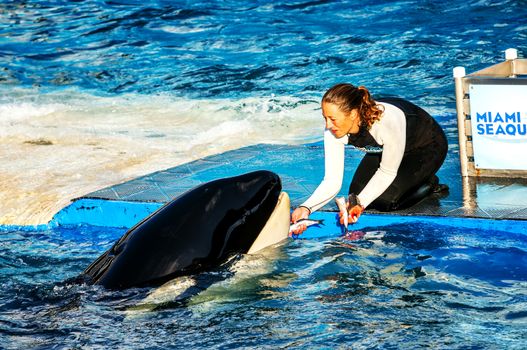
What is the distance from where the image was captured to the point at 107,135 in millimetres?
10711

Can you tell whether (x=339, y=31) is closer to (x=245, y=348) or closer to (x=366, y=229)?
(x=366, y=229)

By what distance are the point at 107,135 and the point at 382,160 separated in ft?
16.9

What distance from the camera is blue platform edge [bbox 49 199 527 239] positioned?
6449 mm

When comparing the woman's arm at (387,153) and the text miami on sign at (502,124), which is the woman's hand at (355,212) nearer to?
the woman's arm at (387,153)

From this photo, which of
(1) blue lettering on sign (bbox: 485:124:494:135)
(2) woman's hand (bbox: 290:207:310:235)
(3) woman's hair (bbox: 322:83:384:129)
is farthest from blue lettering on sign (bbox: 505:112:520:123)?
(2) woman's hand (bbox: 290:207:310:235)

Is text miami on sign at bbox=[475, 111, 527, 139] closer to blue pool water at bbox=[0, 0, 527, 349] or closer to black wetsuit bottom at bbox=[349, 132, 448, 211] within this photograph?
black wetsuit bottom at bbox=[349, 132, 448, 211]

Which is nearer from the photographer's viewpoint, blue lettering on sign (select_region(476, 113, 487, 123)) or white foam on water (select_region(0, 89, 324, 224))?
blue lettering on sign (select_region(476, 113, 487, 123))

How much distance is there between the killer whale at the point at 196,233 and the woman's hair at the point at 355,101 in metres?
0.65

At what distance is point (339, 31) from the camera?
1636 centimetres

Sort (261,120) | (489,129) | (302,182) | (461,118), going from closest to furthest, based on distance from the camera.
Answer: (489,129), (461,118), (302,182), (261,120)

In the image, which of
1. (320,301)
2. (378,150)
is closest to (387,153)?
(378,150)

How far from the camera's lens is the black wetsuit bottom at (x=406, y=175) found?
6719 mm

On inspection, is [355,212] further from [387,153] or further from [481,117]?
[481,117]

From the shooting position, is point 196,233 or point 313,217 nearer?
point 196,233
